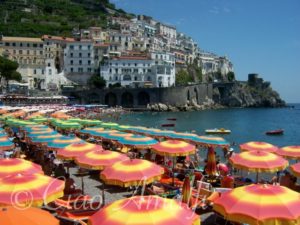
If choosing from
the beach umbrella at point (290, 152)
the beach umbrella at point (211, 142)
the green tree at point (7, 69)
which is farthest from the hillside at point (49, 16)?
the beach umbrella at point (290, 152)

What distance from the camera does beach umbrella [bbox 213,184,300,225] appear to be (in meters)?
6.82

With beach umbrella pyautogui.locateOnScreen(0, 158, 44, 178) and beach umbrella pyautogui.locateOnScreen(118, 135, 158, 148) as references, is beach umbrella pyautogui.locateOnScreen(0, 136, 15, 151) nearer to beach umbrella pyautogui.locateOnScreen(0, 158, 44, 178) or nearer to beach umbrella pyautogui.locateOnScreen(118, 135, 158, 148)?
beach umbrella pyautogui.locateOnScreen(118, 135, 158, 148)

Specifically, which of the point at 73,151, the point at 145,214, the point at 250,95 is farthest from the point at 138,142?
the point at 250,95

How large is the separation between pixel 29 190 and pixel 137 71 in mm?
101093

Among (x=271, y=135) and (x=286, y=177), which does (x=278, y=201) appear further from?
(x=271, y=135)

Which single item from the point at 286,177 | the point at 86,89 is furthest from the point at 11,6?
the point at 286,177

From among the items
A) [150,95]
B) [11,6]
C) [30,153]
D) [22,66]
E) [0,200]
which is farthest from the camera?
[11,6]

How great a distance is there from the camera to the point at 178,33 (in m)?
182

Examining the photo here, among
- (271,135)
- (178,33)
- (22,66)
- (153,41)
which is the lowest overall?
(271,135)

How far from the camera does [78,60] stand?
10606cm

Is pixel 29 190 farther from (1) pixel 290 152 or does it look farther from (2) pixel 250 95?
(2) pixel 250 95

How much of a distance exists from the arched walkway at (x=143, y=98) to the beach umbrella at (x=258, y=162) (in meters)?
93.3

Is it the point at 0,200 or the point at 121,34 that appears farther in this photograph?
the point at 121,34

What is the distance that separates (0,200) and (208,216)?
592 centimetres
